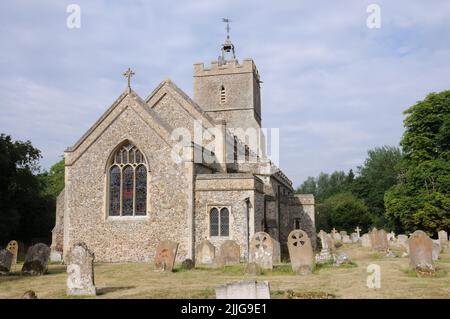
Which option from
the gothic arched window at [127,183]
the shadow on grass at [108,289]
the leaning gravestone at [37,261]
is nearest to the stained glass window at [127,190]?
the gothic arched window at [127,183]

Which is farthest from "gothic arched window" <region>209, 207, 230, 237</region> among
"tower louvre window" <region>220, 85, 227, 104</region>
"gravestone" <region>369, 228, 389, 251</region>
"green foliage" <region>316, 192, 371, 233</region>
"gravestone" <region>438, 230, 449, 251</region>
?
"green foliage" <region>316, 192, 371, 233</region>

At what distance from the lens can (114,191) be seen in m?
Result: 22.4

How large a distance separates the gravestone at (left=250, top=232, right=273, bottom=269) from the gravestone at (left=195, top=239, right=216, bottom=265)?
9.17 ft

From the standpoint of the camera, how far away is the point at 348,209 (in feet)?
177

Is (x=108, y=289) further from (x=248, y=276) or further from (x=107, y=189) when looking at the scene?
(x=107, y=189)

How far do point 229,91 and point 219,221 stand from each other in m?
20.5

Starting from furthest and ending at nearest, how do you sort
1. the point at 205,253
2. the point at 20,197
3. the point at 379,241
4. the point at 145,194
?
the point at 20,197 < the point at 379,241 < the point at 145,194 < the point at 205,253

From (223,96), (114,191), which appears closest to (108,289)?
(114,191)

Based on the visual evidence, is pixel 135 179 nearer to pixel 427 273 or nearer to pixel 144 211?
pixel 144 211

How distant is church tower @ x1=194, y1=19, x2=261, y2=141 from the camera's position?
39.4 metres

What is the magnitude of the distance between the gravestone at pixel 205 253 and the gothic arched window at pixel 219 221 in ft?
5.11

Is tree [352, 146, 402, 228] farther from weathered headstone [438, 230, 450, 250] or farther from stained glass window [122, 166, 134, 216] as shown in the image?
stained glass window [122, 166, 134, 216]
